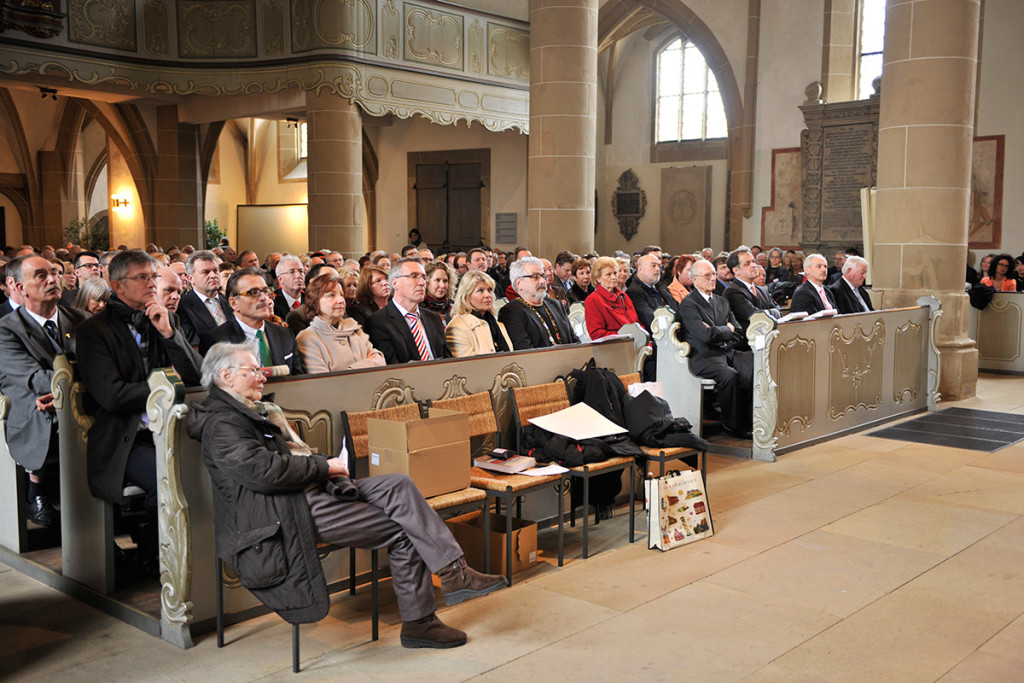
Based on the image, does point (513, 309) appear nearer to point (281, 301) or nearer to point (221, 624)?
point (281, 301)

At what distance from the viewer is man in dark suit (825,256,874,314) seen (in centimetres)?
836

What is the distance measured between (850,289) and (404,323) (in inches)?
187

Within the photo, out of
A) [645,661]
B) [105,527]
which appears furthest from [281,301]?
[645,661]

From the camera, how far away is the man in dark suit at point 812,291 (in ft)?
25.9

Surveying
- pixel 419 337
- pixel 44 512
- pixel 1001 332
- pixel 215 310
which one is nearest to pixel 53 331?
pixel 44 512

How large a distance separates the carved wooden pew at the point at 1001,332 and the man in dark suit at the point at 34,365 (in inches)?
→ 390

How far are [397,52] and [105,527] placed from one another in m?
10.9

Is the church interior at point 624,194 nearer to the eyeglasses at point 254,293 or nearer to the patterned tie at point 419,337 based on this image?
A: the patterned tie at point 419,337

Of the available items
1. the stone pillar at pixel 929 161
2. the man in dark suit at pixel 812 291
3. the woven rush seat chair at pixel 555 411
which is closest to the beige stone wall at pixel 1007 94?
the stone pillar at pixel 929 161

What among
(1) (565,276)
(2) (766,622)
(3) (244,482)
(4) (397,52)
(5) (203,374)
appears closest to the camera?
(3) (244,482)

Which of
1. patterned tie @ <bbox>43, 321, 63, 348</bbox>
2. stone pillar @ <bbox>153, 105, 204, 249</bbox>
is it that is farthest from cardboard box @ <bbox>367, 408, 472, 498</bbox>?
stone pillar @ <bbox>153, 105, 204, 249</bbox>

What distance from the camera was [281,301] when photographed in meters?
7.13

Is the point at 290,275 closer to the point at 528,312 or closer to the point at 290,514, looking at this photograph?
the point at 528,312

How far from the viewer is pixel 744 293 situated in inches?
306
